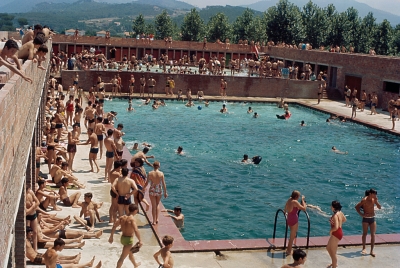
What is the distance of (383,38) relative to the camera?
63.1 meters

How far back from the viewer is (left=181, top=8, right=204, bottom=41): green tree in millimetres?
74188

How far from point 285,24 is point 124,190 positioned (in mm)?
54149

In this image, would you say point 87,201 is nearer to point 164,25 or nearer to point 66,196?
point 66,196

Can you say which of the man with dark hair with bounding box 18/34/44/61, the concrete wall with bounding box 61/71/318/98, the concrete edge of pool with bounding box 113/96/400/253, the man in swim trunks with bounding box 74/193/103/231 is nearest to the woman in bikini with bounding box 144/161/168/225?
the concrete edge of pool with bounding box 113/96/400/253

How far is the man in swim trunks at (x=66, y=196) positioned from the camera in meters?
13.2

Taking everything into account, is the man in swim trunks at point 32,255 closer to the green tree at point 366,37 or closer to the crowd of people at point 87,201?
the crowd of people at point 87,201

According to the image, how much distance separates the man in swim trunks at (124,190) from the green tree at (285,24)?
175ft

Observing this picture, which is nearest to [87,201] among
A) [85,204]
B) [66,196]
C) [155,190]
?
[85,204]

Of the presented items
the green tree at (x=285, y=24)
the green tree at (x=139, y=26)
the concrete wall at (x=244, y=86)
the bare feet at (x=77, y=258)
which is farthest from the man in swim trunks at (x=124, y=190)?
the green tree at (x=139, y=26)

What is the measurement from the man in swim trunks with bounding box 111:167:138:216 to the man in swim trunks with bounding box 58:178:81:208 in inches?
75.6

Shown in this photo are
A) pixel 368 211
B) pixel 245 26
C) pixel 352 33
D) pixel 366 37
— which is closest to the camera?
pixel 368 211

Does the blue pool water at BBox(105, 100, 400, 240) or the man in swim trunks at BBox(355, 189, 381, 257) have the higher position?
the man in swim trunks at BBox(355, 189, 381, 257)

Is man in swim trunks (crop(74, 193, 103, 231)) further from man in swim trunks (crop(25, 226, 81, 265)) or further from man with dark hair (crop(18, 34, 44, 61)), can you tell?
man with dark hair (crop(18, 34, 44, 61))

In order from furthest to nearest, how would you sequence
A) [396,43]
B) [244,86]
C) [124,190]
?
[396,43] → [244,86] → [124,190]
